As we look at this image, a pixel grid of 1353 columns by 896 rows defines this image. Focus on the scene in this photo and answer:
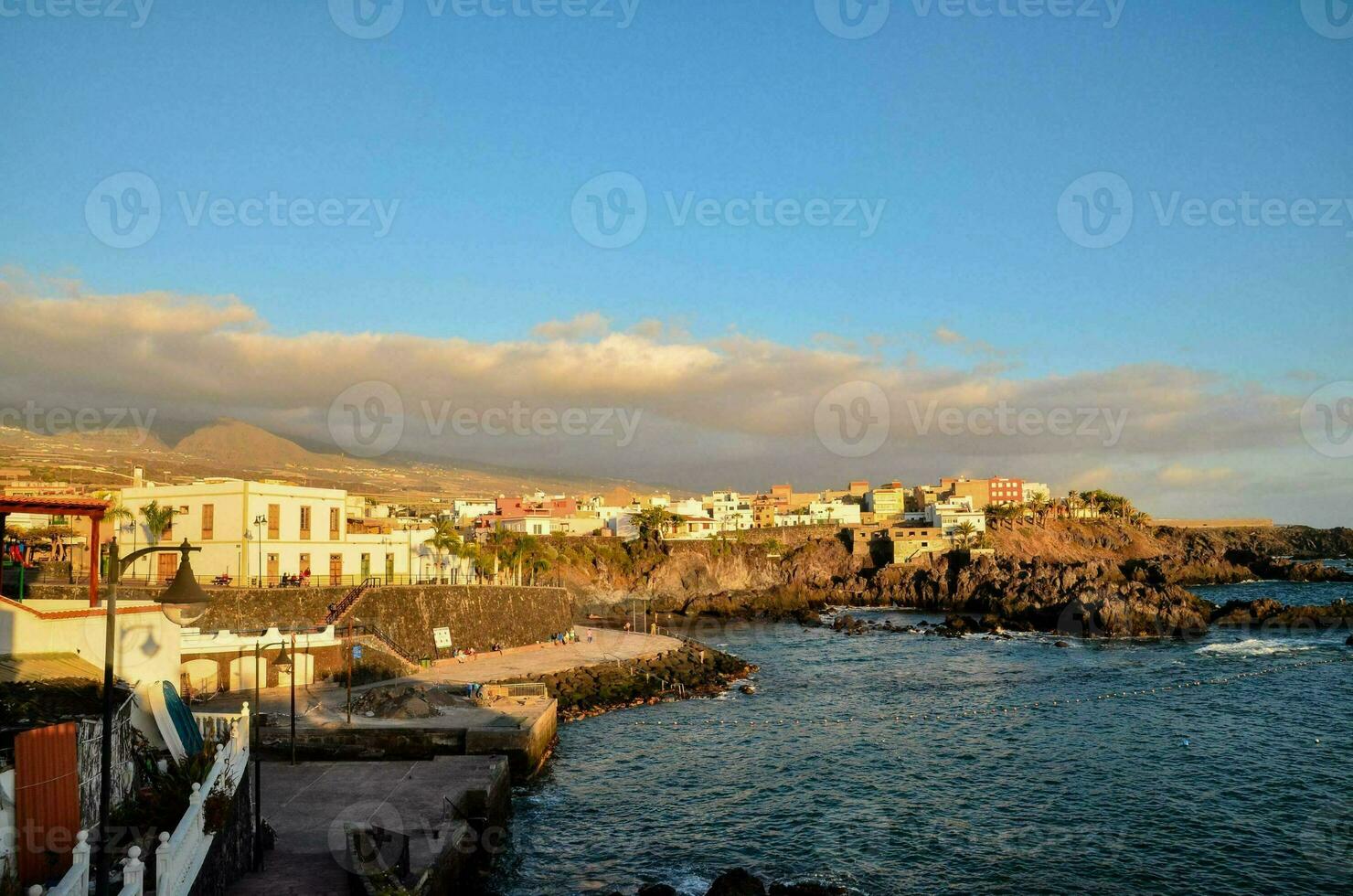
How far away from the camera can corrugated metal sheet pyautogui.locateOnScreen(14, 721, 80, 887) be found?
34.1ft

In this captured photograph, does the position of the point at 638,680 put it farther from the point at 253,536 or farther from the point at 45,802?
the point at 45,802

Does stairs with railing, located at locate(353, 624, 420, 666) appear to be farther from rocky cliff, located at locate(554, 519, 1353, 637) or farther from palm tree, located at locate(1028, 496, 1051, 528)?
palm tree, located at locate(1028, 496, 1051, 528)

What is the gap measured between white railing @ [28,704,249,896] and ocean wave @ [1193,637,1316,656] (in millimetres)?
56890

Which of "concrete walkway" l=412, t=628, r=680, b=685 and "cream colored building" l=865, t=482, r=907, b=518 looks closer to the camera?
"concrete walkway" l=412, t=628, r=680, b=685

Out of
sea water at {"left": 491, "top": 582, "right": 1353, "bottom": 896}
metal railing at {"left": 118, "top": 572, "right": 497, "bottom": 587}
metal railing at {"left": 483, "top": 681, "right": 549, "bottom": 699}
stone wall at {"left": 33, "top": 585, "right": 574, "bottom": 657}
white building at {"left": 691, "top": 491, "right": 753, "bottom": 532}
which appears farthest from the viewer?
white building at {"left": 691, "top": 491, "right": 753, "bottom": 532}

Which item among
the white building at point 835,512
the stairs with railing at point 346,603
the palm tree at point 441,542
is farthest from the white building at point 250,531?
the white building at point 835,512

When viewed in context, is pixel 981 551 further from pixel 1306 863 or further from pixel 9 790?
pixel 9 790

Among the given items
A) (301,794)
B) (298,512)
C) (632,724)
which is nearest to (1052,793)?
(632,724)

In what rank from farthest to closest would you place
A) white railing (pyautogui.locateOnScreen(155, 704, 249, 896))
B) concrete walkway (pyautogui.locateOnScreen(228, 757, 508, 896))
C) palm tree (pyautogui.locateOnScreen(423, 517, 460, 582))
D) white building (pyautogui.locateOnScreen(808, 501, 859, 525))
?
white building (pyautogui.locateOnScreen(808, 501, 859, 525)) < palm tree (pyautogui.locateOnScreen(423, 517, 460, 582)) < concrete walkway (pyautogui.locateOnScreen(228, 757, 508, 896)) < white railing (pyautogui.locateOnScreen(155, 704, 249, 896))

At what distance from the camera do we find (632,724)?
38.2 metres

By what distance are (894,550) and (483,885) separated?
361ft

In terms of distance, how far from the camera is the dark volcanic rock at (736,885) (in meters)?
19.1

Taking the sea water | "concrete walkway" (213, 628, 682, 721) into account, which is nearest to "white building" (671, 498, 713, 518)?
"concrete walkway" (213, 628, 682, 721)

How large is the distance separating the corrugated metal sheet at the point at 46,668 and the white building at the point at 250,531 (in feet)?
95.8
